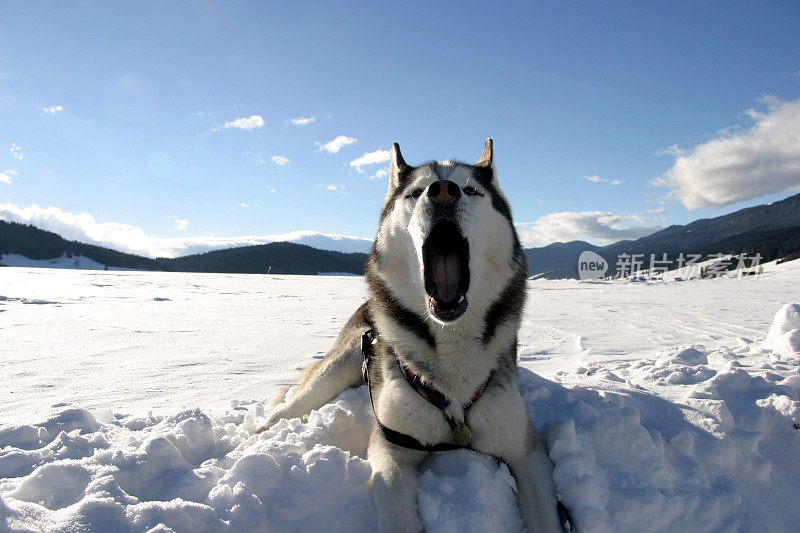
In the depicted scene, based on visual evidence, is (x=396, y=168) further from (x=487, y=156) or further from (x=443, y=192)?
(x=443, y=192)

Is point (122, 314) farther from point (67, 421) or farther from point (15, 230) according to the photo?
point (15, 230)

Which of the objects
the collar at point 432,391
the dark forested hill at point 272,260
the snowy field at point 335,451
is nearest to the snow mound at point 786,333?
the snowy field at point 335,451

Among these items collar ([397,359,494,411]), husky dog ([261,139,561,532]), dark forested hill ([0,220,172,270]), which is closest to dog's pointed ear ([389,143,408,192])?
husky dog ([261,139,561,532])

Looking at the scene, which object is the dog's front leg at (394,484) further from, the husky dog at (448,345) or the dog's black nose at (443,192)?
the dog's black nose at (443,192)

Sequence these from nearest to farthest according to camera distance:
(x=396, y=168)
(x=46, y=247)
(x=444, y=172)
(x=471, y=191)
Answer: (x=471, y=191) < (x=444, y=172) < (x=396, y=168) < (x=46, y=247)

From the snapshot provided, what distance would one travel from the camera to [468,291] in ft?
7.59

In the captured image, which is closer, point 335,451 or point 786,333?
point 335,451

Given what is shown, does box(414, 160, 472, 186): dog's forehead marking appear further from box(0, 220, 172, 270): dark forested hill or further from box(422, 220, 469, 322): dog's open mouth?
box(0, 220, 172, 270): dark forested hill

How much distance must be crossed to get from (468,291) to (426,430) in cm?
85

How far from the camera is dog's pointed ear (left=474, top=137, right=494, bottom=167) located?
323 centimetres

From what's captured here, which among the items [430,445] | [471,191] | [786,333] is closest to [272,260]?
[786,333]

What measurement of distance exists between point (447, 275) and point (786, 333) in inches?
213

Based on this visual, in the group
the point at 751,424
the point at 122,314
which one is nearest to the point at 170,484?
the point at 751,424

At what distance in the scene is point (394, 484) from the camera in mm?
2053
